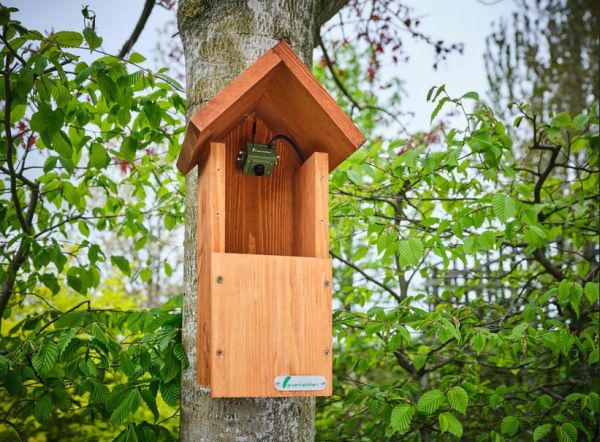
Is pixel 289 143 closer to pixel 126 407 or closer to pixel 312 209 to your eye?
pixel 312 209

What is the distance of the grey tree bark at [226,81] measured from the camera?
168cm

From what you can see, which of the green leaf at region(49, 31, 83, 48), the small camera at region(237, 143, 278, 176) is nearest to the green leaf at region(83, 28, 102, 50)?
the green leaf at region(49, 31, 83, 48)

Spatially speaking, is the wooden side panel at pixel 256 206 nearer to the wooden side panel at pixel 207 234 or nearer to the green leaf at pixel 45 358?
the wooden side panel at pixel 207 234

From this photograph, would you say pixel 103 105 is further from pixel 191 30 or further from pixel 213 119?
pixel 213 119

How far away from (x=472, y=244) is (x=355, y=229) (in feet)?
4.04

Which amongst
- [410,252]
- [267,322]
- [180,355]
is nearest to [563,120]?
[410,252]

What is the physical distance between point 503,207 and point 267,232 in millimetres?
932

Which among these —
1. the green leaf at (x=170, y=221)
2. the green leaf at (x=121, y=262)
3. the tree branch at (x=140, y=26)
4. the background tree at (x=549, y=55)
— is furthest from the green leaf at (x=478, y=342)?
the background tree at (x=549, y=55)

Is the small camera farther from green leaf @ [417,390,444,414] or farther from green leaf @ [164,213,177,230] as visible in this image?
green leaf @ [164,213,177,230]

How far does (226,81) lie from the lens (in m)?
1.90

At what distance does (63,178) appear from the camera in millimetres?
2938

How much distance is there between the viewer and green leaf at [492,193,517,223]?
2104mm

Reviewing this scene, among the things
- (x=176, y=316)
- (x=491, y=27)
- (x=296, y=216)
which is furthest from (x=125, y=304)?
(x=491, y=27)

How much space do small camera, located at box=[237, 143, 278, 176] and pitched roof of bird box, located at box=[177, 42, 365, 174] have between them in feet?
0.31
